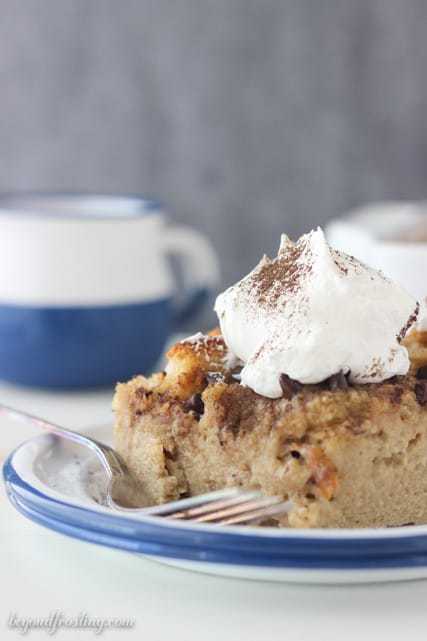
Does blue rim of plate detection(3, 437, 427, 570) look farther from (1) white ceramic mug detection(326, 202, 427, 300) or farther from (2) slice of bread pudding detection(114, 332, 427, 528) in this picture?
(1) white ceramic mug detection(326, 202, 427, 300)

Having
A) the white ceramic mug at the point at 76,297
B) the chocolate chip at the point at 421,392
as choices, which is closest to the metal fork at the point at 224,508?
the chocolate chip at the point at 421,392

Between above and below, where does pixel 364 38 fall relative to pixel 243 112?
above

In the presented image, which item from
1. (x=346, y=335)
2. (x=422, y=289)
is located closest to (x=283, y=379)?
(x=346, y=335)

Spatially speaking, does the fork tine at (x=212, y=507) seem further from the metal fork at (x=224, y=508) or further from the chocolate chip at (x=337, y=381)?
the chocolate chip at (x=337, y=381)

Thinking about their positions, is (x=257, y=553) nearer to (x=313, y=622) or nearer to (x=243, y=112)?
(x=313, y=622)

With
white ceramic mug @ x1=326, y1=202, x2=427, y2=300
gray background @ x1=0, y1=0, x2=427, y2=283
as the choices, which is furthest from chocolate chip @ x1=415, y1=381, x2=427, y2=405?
gray background @ x1=0, y1=0, x2=427, y2=283

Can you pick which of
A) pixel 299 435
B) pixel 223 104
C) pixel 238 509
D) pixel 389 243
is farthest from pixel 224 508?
pixel 223 104

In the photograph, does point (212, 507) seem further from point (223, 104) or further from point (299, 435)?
point (223, 104)
